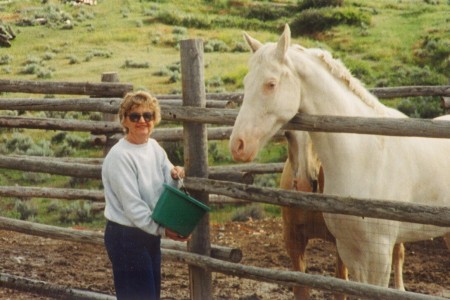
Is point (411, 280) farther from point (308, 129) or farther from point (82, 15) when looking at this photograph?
point (82, 15)

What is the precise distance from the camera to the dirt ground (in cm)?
672

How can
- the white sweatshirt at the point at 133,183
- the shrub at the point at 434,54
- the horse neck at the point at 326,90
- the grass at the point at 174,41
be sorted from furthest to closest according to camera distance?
1. the shrub at the point at 434,54
2. the grass at the point at 174,41
3. the horse neck at the point at 326,90
4. the white sweatshirt at the point at 133,183

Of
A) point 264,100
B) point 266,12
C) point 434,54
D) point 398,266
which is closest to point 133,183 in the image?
point 264,100

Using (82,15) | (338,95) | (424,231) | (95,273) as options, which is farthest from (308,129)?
(82,15)

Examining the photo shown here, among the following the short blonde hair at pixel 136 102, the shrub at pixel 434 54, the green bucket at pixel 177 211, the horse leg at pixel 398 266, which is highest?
the shrub at pixel 434 54

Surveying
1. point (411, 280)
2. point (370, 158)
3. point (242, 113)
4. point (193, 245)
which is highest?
point (242, 113)

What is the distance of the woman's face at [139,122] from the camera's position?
13.3 ft

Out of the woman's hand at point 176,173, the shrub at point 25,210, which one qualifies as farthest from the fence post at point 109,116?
the woman's hand at point 176,173

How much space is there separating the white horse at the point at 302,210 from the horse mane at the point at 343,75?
0.49 m

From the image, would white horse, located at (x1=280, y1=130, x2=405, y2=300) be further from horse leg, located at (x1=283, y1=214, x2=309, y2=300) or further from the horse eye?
the horse eye

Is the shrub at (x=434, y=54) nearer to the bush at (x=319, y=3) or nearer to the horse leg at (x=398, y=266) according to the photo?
the bush at (x=319, y=3)

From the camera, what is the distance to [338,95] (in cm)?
479

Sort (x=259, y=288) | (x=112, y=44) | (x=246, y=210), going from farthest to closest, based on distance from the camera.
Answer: (x=112, y=44) < (x=246, y=210) < (x=259, y=288)

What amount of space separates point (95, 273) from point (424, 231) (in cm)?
351
